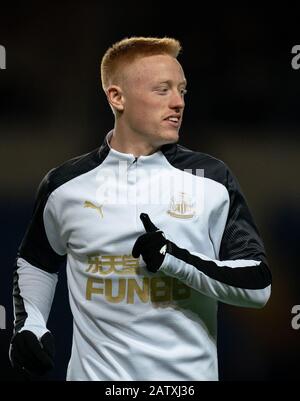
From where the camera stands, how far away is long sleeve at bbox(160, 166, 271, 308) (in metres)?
1.61

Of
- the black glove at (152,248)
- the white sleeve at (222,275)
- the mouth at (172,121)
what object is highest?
the mouth at (172,121)

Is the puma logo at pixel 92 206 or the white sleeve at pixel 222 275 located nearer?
the white sleeve at pixel 222 275

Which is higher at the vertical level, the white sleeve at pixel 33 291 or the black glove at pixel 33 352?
the white sleeve at pixel 33 291

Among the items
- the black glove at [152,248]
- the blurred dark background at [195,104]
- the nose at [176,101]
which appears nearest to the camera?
the black glove at [152,248]

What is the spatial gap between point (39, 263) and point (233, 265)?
511 mm

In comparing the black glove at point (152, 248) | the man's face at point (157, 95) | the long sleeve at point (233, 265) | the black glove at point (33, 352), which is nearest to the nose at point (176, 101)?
the man's face at point (157, 95)

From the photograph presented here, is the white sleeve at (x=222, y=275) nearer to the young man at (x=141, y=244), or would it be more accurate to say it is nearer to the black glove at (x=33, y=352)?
the young man at (x=141, y=244)

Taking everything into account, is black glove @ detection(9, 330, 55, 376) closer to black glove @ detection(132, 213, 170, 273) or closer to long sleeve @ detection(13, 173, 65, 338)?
long sleeve @ detection(13, 173, 65, 338)

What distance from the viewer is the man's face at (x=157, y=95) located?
1.73m

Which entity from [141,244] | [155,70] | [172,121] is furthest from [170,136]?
[141,244]

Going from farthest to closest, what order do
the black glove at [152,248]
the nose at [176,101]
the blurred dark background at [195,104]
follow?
1. the blurred dark background at [195,104]
2. the nose at [176,101]
3. the black glove at [152,248]

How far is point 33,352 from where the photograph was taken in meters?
1.74

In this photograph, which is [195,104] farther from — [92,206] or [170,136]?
[92,206]

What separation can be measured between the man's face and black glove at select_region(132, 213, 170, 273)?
10.4 inches
